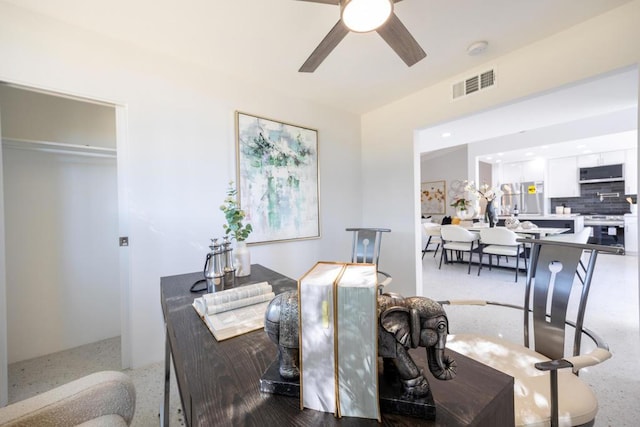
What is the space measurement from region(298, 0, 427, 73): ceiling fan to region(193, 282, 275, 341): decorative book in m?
1.40

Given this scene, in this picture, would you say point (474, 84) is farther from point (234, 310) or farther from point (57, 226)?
point (57, 226)

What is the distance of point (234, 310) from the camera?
39.9 inches

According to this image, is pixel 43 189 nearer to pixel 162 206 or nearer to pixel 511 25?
pixel 162 206

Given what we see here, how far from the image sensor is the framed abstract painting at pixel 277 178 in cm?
237

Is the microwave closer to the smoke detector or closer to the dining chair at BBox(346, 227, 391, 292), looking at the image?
the smoke detector

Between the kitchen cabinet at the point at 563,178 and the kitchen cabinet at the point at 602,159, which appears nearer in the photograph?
the kitchen cabinet at the point at 602,159

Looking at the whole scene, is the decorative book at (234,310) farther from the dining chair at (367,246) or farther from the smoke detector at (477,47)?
the smoke detector at (477,47)

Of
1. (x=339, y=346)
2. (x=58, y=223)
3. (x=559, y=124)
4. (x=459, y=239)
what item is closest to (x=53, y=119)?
(x=58, y=223)

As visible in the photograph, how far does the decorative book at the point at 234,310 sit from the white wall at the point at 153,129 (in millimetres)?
1179

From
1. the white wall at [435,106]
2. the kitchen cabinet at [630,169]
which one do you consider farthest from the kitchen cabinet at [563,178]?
the white wall at [435,106]

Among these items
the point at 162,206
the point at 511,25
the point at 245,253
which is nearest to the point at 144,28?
the point at 162,206

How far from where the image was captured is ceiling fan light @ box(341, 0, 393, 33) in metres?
1.18

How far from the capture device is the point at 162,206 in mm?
1973

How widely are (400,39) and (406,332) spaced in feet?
5.26
